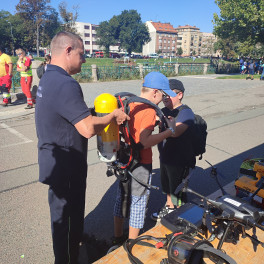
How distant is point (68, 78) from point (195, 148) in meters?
1.68

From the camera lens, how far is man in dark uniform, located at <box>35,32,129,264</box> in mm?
Answer: 1661

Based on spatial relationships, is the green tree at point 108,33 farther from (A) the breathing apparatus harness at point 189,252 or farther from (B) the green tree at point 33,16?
(A) the breathing apparatus harness at point 189,252

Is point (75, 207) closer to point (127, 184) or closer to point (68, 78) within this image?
point (127, 184)

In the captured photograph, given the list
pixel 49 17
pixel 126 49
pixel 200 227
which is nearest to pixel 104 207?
pixel 200 227

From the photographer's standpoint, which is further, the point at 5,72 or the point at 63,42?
the point at 5,72

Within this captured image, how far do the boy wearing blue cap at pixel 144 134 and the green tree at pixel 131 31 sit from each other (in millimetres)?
105285

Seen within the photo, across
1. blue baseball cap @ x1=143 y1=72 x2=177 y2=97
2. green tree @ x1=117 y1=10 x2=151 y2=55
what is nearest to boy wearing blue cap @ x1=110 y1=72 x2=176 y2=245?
blue baseball cap @ x1=143 y1=72 x2=177 y2=97

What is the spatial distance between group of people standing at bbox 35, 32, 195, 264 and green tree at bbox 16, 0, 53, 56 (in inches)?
2674

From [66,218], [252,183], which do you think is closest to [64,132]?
[66,218]

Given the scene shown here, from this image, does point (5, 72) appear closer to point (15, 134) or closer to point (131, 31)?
point (15, 134)

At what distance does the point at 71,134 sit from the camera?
1.81 m

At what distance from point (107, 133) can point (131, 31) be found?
357 feet

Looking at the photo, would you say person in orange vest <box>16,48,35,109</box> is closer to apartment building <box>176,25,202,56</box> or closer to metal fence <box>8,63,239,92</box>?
metal fence <box>8,63,239,92</box>

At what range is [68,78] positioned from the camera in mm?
1697
